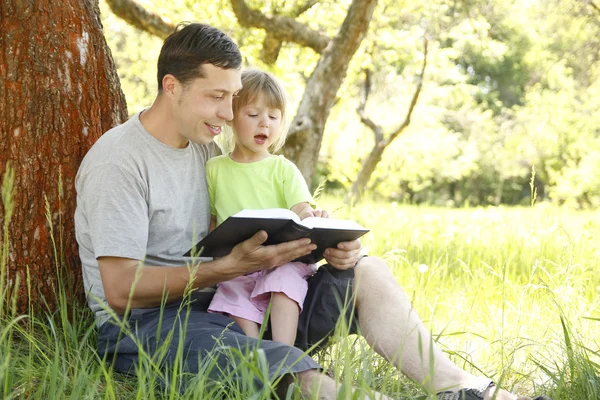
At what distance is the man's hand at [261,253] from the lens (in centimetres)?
236

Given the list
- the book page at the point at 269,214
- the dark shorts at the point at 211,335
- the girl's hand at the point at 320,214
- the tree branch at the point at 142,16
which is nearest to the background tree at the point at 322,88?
the tree branch at the point at 142,16

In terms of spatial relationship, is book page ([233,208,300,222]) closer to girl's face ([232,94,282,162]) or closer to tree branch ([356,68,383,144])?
girl's face ([232,94,282,162])

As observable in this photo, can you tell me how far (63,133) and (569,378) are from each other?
7.02 ft

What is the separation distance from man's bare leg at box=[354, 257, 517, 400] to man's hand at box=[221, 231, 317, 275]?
0.79 ft

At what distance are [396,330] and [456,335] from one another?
121 centimetres

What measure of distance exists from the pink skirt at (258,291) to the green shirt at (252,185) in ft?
1.03

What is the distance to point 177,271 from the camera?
2373 millimetres

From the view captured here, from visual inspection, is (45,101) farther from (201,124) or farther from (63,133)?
(201,124)

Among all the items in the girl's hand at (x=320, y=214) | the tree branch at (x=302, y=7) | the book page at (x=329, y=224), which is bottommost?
the girl's hand at (x=320, y=214)

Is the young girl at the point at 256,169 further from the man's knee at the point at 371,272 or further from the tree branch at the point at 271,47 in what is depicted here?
the tree branch at the point at 271,47

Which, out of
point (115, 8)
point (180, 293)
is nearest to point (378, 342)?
point (180, 293)

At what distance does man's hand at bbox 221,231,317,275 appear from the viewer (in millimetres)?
2355

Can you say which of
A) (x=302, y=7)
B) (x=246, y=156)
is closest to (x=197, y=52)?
(x=246, y=156)

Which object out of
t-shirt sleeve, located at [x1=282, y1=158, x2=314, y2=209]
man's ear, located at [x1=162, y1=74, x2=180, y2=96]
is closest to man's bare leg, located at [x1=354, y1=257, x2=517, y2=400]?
t-shirt sleeve, located at [x1=282, y1=158, x2=314, y2=209]
